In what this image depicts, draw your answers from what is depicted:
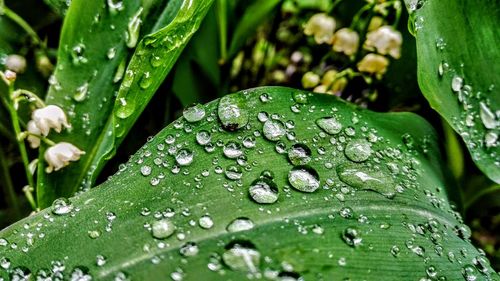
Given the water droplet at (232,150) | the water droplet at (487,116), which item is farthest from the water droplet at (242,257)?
the water droplet at (487,116)

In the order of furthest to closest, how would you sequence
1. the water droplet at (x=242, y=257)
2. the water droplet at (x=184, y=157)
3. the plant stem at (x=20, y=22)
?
the plant stem at (x=20, y=22), the water droplet at (x=184, y=157), the water droplet at (x=242, y=257)

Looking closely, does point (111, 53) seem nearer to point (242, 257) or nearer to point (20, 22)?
point (20, 22)

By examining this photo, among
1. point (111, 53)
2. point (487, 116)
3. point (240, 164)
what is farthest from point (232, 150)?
point (487, 116)

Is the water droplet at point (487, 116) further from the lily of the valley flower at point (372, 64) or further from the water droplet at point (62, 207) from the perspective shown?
the water droplet at point (62, 207)

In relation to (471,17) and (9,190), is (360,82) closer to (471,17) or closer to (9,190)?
(471,17)

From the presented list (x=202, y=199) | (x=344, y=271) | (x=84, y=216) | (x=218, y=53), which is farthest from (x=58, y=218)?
(x=218, y=53)
